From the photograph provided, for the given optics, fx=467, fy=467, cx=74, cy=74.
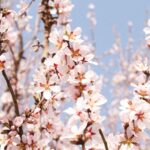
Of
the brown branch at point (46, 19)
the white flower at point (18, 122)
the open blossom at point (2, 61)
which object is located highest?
the brown branch at point (46, 19)

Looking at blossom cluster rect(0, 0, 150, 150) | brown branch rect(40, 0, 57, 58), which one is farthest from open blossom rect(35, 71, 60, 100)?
brown branch rect(40, 0, 57, 58)

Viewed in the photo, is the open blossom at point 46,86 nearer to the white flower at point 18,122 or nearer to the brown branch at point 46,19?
the white flower at point 18,122

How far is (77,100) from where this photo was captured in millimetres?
2082

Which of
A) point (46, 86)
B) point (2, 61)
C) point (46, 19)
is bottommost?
point (46, 86)

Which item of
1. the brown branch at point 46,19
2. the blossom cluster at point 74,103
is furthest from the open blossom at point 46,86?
the brown branch at point 46,19

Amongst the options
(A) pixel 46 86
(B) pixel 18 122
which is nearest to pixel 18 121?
(B) pixel 18 122

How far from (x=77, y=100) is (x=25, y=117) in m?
0.31

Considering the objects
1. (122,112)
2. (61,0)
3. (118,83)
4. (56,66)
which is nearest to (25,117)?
(56,66)

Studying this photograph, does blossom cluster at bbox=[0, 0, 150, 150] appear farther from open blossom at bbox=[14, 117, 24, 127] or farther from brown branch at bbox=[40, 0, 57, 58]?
brown branch at bbox=[40, 0, 57, 58]

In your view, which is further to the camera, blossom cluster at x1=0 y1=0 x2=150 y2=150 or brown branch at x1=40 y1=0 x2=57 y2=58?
brown branch at x1=40 y1=0 x2=57 y2=58

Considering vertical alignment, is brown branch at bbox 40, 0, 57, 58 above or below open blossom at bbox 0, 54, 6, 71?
above

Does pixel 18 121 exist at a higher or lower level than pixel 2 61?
lower

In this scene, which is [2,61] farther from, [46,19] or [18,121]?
[46,19]

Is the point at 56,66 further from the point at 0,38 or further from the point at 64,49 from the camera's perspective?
the point at 0,38
